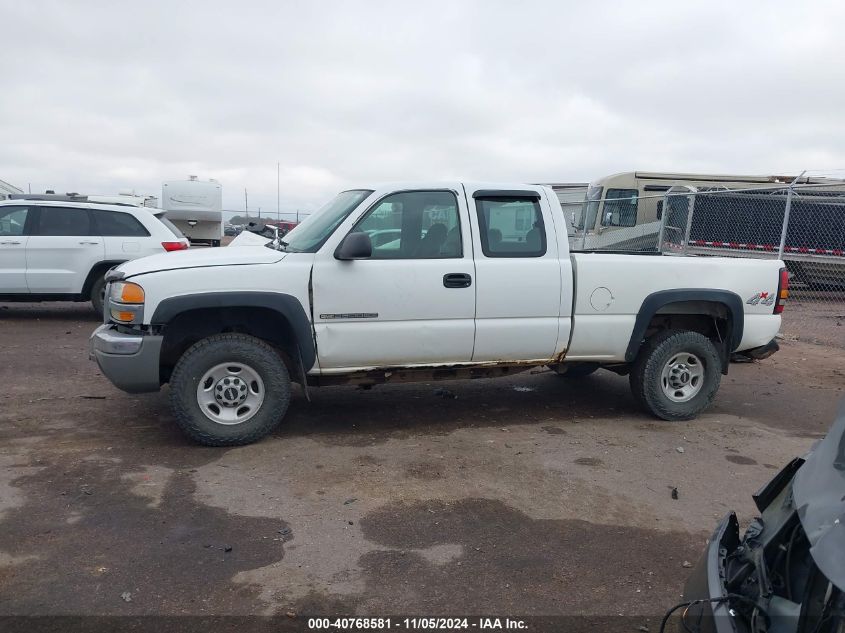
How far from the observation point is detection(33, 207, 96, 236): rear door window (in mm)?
10773

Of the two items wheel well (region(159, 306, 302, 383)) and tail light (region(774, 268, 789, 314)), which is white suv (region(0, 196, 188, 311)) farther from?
tail light (region(774, 268, 789, 314))

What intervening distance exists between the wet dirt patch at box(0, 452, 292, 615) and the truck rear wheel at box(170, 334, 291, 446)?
608 millimetres

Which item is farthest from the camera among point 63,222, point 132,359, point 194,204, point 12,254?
point 194,204

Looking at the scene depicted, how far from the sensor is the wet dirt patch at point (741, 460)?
5453 mm

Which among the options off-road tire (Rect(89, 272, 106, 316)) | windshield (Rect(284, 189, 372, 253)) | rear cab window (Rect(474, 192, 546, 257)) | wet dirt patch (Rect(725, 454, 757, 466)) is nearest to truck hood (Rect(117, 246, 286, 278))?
windshield (Rect(284, 189, 372, 253))

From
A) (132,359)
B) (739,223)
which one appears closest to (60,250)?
(132,359)

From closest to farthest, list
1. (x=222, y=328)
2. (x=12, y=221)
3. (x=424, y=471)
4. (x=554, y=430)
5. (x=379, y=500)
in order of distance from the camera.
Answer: (x=379, y=500)
(x=424, y=471)
(x=222, y=328)
(x=554, y=430)
(x=12, y=221)

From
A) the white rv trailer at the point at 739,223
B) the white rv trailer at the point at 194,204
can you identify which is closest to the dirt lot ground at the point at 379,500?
the white rv trailer at the point at 739,223

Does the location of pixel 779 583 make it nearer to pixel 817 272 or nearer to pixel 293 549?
pixel 293 549

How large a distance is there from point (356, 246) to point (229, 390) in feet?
4.70

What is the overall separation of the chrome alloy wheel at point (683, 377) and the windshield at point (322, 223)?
3069 mm

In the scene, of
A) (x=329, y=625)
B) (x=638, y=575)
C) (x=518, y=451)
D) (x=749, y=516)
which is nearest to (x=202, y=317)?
(x=518, y=451)

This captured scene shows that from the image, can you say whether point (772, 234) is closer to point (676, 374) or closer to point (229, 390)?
point (676, 374)

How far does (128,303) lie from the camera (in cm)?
529
